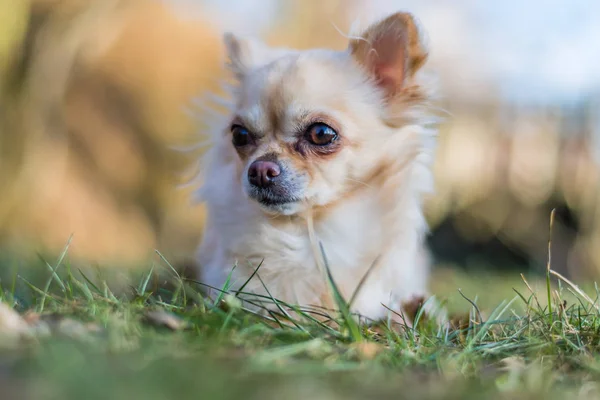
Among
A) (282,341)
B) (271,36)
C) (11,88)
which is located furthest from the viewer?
(271,36)

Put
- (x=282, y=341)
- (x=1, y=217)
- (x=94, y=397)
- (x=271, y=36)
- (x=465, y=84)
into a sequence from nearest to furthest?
(x=94, y=397) → (x=282, y=341) → (x=1, y=217) → (x=465, y=84) → (x=271, y=36)

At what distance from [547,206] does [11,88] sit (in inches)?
243

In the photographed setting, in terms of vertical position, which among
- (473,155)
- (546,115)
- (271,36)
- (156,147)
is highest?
(271,36)

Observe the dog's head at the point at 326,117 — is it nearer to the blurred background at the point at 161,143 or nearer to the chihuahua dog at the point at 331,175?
the chihuahua dog at the point at 331,175

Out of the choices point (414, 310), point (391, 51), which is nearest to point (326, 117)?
point (391, 51)

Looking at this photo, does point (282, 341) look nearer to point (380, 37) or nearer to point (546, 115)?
point (380, 37)

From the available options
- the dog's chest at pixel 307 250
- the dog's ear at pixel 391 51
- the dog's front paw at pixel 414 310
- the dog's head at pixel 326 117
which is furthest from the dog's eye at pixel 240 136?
the dog's front paw at pixel 414 310

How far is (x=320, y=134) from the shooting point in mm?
2258

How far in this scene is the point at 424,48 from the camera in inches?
94.1

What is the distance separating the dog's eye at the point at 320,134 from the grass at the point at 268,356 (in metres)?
0.75

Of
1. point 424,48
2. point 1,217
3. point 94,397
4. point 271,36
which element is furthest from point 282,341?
point 271,36

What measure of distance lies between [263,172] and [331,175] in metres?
0.28

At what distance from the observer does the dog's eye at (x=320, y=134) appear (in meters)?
2.26

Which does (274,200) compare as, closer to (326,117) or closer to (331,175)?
(331,175)
